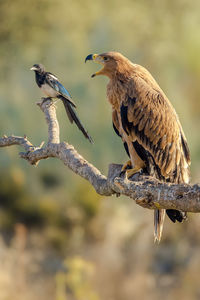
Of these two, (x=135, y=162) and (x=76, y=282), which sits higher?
(x=135, y=162)

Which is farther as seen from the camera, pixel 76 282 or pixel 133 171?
pixel 76 282

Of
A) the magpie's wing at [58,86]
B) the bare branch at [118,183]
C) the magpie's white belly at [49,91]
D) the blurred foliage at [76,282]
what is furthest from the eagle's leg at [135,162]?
the blurred foliage at [76,282]

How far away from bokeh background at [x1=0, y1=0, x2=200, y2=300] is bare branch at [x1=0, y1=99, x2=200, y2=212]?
4872 mm

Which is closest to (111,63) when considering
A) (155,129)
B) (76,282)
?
(155,129)

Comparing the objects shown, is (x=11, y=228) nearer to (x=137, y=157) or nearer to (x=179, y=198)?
(x=137, y=157)

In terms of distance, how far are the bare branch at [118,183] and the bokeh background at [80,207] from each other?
4872mm

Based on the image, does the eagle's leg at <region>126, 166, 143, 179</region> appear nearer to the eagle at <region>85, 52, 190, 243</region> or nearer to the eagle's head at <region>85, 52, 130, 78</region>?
the eagle at <region>85, 52, 190, 243</region>

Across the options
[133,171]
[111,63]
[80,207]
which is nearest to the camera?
[133,171]

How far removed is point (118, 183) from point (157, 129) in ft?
2.53

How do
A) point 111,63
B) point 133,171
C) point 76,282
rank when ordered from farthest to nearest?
1. point 76,282
2. point 111,63
3. point 133,171

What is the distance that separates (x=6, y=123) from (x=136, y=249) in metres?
2.66

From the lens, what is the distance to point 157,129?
319cm

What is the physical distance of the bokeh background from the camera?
855 cm

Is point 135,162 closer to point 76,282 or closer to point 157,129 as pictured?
point 157,129
